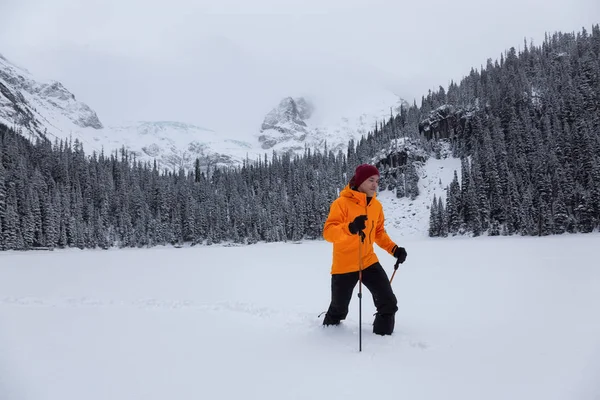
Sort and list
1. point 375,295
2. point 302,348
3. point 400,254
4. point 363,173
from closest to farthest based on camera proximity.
A: point 302,348
point 363,173
point 375,295
point 400,254

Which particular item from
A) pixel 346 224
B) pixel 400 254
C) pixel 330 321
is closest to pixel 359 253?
pixel 346 224

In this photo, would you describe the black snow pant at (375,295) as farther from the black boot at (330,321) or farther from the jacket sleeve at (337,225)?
the jacket sleeve at (337,225)

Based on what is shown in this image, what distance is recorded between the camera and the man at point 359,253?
5027 millimetres

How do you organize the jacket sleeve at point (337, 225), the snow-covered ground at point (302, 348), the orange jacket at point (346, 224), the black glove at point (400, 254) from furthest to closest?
1. the black glove at point (400, 254)
2. the orange jacket at point (346, 224)
3. the jacket sleeve at point (337, 225)
4. the snow-covered ground at point (302, 348)

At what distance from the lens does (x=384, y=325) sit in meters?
5.07

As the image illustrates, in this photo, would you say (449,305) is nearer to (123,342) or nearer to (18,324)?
(123,342)

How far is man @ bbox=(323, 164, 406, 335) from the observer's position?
5027 millimetres

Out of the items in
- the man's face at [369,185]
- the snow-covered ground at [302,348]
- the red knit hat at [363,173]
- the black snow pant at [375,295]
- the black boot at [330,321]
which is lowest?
the snow-covered ground at [302,348]

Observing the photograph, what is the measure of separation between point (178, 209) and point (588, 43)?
134 metres

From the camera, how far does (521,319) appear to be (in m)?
5.69

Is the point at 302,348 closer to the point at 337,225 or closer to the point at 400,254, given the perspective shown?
the point at 337,225

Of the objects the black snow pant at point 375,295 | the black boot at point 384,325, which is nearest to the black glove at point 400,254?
the black snow pant at point 375,295

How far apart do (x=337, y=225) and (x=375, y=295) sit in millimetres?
1328

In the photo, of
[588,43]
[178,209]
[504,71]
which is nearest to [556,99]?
[504,71]
